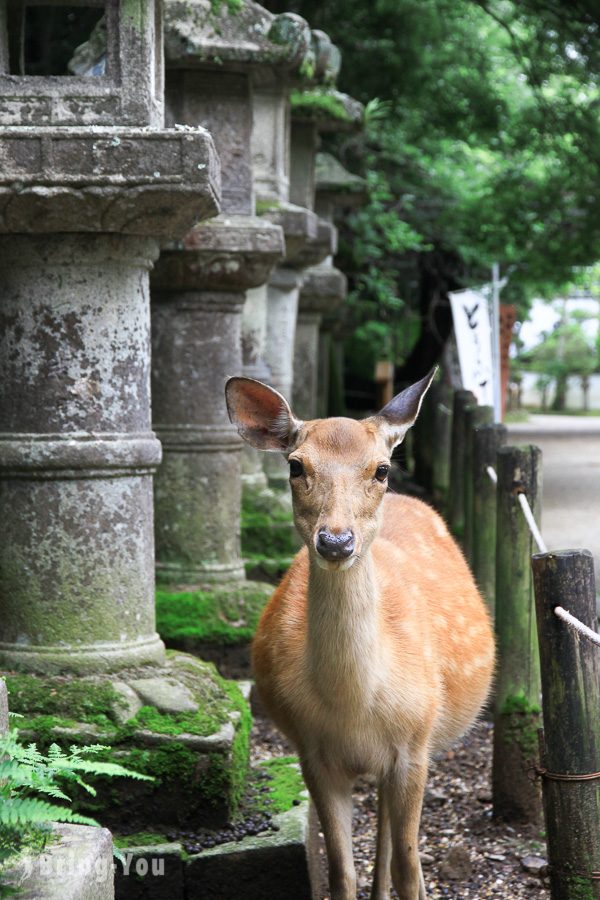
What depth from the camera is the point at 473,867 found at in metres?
4.82

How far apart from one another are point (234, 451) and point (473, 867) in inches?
95.6

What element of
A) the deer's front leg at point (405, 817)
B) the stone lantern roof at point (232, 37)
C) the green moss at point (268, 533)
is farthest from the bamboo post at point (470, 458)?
the deer's front leg at point (405, 817)

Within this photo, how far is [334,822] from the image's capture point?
13.2 feet

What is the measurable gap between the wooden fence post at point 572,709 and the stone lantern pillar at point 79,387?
1.66m

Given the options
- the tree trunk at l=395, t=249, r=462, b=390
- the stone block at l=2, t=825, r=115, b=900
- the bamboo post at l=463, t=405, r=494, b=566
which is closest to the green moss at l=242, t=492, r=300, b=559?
the bamboo post at l=463, t=405, r=494, b=566

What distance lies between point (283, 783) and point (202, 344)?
231cm

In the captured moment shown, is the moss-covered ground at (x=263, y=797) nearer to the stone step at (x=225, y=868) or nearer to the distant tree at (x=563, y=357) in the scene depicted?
the stone step at (x=225, y=868)

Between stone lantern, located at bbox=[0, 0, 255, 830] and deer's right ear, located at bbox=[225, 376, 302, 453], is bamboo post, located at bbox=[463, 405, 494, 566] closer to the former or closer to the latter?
stone lantern, located at bbox=[0, 0, 255, 830]

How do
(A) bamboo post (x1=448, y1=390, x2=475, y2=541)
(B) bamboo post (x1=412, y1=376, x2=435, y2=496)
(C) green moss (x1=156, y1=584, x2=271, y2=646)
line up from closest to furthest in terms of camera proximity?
1. (C) green moss (x1=156, y1=584, x2=271, y2=646)
2. (A) bamboo post (x1=448, y1=390, x2=475, y2=541)
3. (B) bamboo post (x1=412, y1=376, x2=435, y2=496)

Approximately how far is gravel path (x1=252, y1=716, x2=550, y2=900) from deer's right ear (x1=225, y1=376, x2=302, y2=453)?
1.60m

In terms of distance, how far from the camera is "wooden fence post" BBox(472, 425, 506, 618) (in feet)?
20.5

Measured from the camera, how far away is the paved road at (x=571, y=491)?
10.4 m

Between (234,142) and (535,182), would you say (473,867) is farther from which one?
(535,182)

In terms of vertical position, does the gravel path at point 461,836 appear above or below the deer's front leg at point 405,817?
below
